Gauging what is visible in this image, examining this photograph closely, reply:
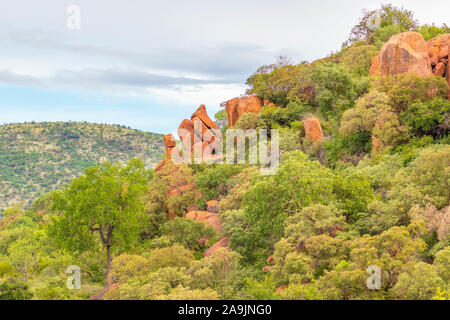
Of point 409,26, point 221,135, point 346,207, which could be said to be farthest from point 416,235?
point 409,26

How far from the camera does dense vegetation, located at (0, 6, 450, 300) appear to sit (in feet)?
49.0

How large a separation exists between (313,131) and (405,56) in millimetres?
10599

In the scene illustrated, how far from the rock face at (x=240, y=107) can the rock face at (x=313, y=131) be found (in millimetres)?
13768

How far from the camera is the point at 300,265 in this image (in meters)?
16.1

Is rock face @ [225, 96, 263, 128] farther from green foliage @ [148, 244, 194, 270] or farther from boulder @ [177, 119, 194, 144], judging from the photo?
green foliage @ [148, 244, 194, 270]

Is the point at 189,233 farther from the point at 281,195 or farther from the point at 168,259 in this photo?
the point at 281,195

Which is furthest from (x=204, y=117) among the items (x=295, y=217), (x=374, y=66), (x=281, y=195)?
(x=295, y=217)

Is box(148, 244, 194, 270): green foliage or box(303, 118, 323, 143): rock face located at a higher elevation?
box(303, 118, 323, 143): rock face

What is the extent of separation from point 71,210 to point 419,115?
85.4 feet

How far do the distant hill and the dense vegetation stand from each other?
74.2 metres

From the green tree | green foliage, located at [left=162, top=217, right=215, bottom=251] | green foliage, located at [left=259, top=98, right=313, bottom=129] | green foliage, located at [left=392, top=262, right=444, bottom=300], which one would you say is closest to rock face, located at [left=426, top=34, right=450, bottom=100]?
green foliage, located at [left=259, top=98, right=313, bottom=129]

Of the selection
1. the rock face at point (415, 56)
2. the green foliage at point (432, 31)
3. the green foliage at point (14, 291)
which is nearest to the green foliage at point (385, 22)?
the green foliage at point (432, 31)

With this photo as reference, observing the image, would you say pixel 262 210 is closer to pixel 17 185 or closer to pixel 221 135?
pixel 221 135

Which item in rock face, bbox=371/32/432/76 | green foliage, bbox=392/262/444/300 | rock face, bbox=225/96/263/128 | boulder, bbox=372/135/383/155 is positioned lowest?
green foliage, bbox=392/262/444/300
